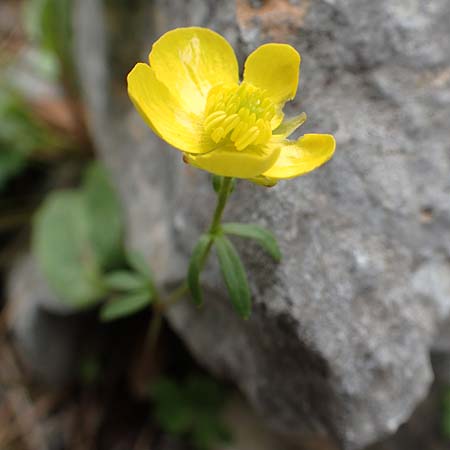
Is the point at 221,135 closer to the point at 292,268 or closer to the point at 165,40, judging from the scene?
the point at 165,40

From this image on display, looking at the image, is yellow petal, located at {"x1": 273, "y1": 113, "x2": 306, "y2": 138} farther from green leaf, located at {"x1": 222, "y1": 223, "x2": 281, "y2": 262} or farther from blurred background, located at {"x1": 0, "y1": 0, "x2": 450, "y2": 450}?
blurred background, located at {"x1": 0, "y1": 0, "x2": 450, "y2": 450}

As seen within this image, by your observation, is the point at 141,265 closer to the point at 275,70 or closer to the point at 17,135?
the point at 275,70

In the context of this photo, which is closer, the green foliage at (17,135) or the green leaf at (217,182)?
the green leaf at (217,182)

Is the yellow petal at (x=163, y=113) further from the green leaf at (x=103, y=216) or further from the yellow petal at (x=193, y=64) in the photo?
the green leaf at (x=103, y=216)

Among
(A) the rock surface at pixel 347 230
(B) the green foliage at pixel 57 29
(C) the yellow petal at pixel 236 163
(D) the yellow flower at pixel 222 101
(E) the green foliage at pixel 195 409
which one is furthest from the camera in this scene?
(B) the green foliage at pixel 57 29

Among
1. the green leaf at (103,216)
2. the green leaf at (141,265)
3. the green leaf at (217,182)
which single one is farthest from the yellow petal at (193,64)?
the green leaf at (103,216)

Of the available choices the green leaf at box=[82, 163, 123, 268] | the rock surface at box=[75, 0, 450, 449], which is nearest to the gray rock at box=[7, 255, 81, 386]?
the green leaf at box=[82, 163, 123, 268]

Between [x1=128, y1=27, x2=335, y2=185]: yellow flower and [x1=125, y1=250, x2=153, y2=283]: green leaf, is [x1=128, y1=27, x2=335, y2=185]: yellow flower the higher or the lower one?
the higher one
